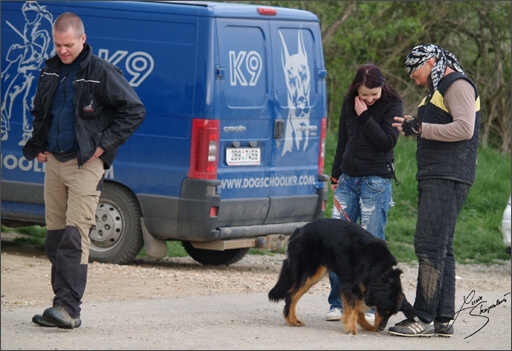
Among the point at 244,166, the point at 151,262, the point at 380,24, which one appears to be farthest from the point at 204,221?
the point at 380,24

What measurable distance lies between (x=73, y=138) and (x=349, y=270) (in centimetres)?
207

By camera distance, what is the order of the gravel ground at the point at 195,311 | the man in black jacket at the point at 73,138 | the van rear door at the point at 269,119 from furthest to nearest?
the van rear door at the point at 269,119
the man in black jacket at the point at 73,138
the gravel ground at the point at 195,311

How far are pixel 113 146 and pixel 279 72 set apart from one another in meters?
4.12

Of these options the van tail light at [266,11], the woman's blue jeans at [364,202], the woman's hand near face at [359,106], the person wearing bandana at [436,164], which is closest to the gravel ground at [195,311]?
the person wearing bandana at [436,164]

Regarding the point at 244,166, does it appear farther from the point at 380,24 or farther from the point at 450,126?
the point at 380,24

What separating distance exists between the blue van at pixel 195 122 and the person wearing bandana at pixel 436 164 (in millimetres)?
3288

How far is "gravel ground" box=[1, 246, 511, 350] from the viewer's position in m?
6.72

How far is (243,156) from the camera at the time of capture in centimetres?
1055

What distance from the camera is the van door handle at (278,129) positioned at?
35.6ft

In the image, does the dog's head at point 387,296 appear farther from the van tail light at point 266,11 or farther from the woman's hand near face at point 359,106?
the van tail light at point 266,11

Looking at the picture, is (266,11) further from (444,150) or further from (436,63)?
(444,150)

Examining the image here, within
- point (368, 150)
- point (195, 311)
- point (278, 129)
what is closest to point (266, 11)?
point (278, 129)

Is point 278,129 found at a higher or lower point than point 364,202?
higher

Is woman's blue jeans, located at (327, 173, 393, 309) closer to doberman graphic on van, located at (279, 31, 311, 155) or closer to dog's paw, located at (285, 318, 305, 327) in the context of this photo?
dog's paw, located at (285, 318, 305, 327)
